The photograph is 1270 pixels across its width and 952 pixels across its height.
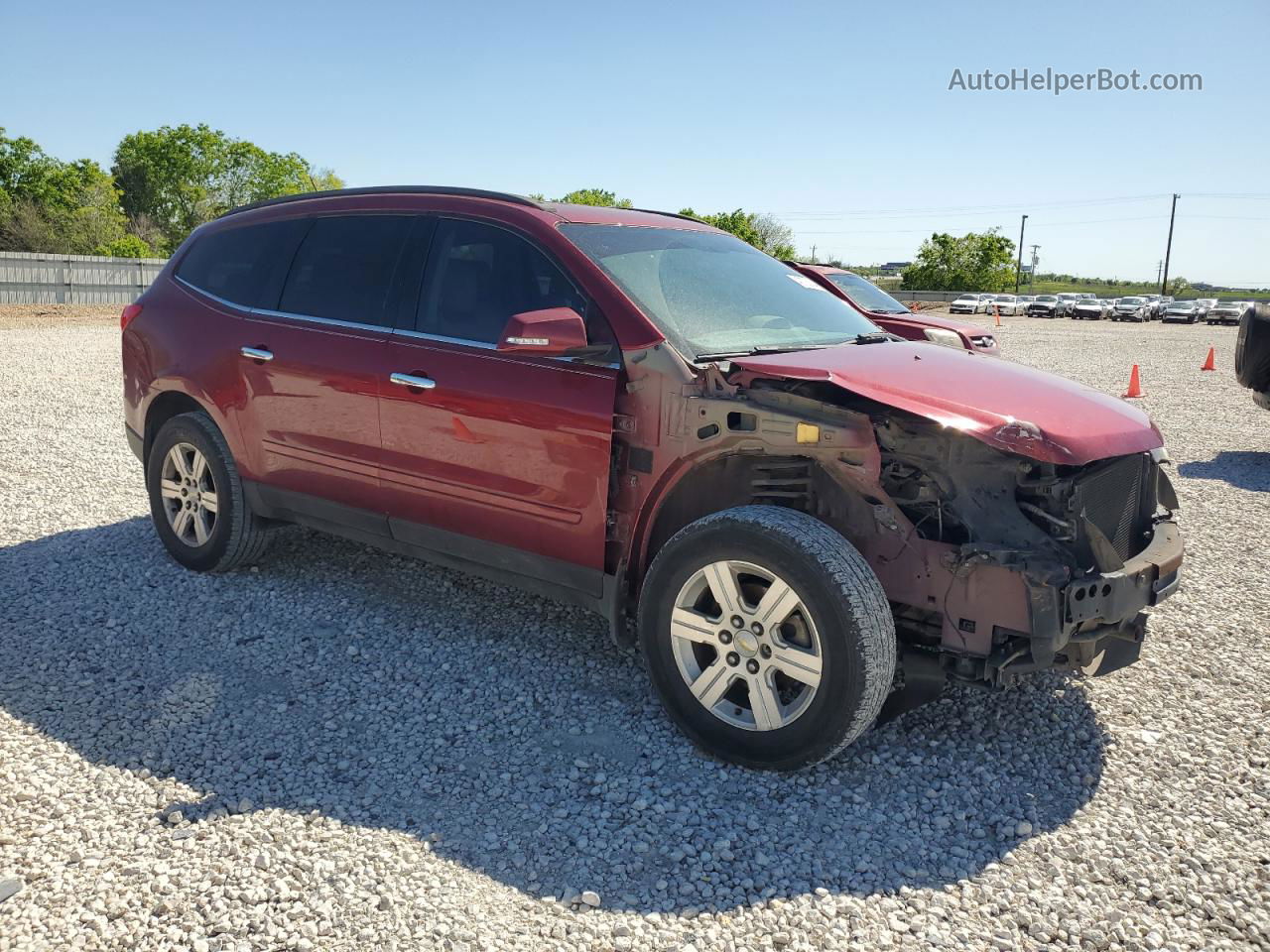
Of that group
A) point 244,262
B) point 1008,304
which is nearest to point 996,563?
point 244,262

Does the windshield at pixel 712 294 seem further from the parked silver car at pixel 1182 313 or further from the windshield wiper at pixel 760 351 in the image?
the parked silver car at pixel 1182 313

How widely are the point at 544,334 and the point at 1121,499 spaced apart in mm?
2170

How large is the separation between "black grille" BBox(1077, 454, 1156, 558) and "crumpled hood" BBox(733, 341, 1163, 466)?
0.37 feet

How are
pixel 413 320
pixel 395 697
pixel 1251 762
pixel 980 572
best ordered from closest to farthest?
pixel 980 572
pixel 1251 762
pixel 395 697
pixel 413 320

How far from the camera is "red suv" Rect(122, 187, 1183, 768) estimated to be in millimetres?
3178

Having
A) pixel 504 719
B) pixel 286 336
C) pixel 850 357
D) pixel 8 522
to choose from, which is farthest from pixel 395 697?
pixel 8 522

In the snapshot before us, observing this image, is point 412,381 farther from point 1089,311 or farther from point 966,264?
point 966,264

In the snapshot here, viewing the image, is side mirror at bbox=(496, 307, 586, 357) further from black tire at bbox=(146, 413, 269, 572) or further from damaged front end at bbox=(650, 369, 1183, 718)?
black tire at bbox=(146, 413, 269, 572)

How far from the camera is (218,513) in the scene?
203 inches

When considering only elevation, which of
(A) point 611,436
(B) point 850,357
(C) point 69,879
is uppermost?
(B) point 850,357

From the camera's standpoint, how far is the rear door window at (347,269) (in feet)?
14.7

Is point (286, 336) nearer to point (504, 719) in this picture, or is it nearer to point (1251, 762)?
point (504, 719)

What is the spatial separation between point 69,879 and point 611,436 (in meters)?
2.15

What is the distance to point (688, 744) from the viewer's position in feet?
11.9
